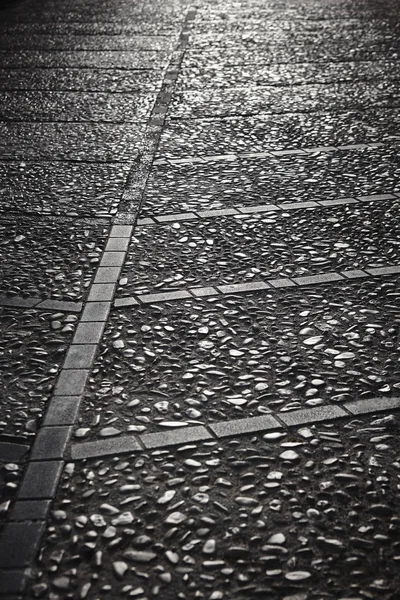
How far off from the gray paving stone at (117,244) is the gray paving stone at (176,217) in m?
0.33

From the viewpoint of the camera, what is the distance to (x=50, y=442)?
2590 mm

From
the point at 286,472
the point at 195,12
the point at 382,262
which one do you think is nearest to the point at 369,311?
the point at 382,262

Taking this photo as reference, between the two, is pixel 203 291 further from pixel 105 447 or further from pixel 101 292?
pixel 105 447

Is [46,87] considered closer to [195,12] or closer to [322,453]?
[195,12]

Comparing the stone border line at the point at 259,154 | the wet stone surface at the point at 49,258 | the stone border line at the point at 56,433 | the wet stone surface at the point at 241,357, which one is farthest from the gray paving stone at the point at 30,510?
the stone border line at the point at 259,154

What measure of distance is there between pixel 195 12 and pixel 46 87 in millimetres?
4705

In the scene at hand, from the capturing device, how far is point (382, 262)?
3879 mm

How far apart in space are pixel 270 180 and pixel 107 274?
5.48 ft

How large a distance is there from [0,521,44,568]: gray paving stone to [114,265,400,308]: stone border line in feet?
4.62

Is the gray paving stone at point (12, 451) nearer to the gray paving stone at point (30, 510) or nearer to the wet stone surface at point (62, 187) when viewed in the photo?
the gray paving stone at point (30, 510)

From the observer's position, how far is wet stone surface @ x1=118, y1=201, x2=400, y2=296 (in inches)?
149

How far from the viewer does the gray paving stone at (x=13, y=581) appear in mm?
2028

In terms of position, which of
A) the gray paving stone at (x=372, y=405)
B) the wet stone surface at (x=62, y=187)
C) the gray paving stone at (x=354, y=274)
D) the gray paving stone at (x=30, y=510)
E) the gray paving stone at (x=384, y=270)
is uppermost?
the gray paving stone at (x=30, y=510)

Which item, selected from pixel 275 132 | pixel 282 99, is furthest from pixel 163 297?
pixel 282 99
